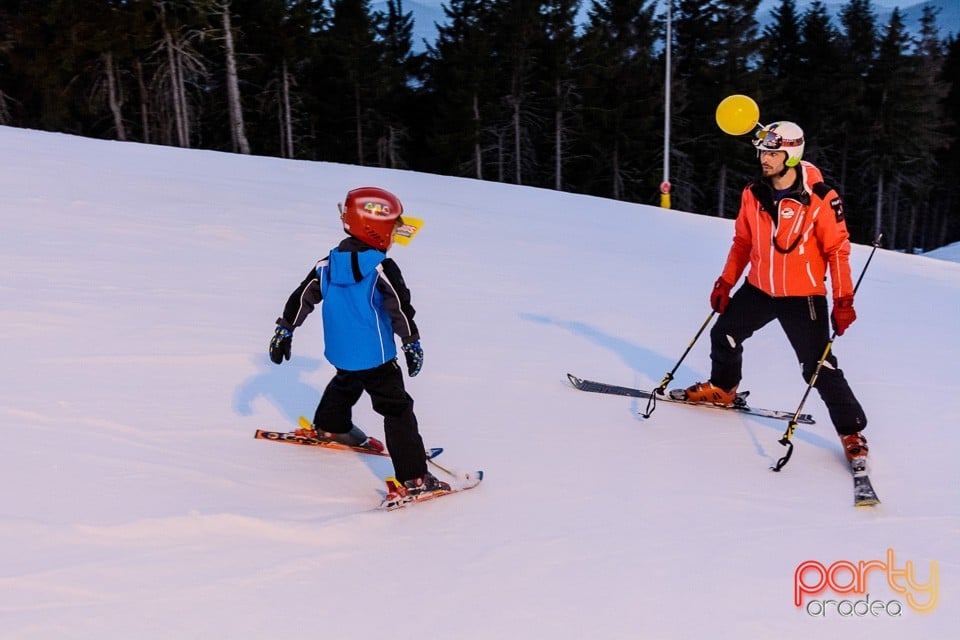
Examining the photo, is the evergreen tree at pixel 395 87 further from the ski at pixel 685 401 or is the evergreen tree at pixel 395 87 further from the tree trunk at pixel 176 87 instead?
the ski at pixel 685 401

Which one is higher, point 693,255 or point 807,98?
point 807,98

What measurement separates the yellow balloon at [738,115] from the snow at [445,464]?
1743 mm

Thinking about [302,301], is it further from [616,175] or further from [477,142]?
[616,175]

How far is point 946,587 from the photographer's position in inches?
125

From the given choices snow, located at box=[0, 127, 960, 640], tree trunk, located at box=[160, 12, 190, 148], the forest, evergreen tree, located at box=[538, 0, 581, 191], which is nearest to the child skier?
snow, located at box=[0, 127, 960, 640]

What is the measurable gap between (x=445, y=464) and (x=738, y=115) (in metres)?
2.49

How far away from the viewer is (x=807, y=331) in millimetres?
4391

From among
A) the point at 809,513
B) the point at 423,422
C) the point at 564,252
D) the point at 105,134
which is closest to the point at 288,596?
the point at 423,422

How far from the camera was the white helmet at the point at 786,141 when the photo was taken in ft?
13.9

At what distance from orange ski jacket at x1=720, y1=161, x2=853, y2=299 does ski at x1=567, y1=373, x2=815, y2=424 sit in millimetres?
914

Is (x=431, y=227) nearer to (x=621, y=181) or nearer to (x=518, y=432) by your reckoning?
(x=518, y=432)

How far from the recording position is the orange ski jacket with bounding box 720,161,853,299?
4223mm

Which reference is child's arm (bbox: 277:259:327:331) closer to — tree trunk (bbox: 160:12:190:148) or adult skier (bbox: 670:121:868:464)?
adult skier (bbox: 670:121:868:464)

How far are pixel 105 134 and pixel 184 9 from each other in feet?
26.9
